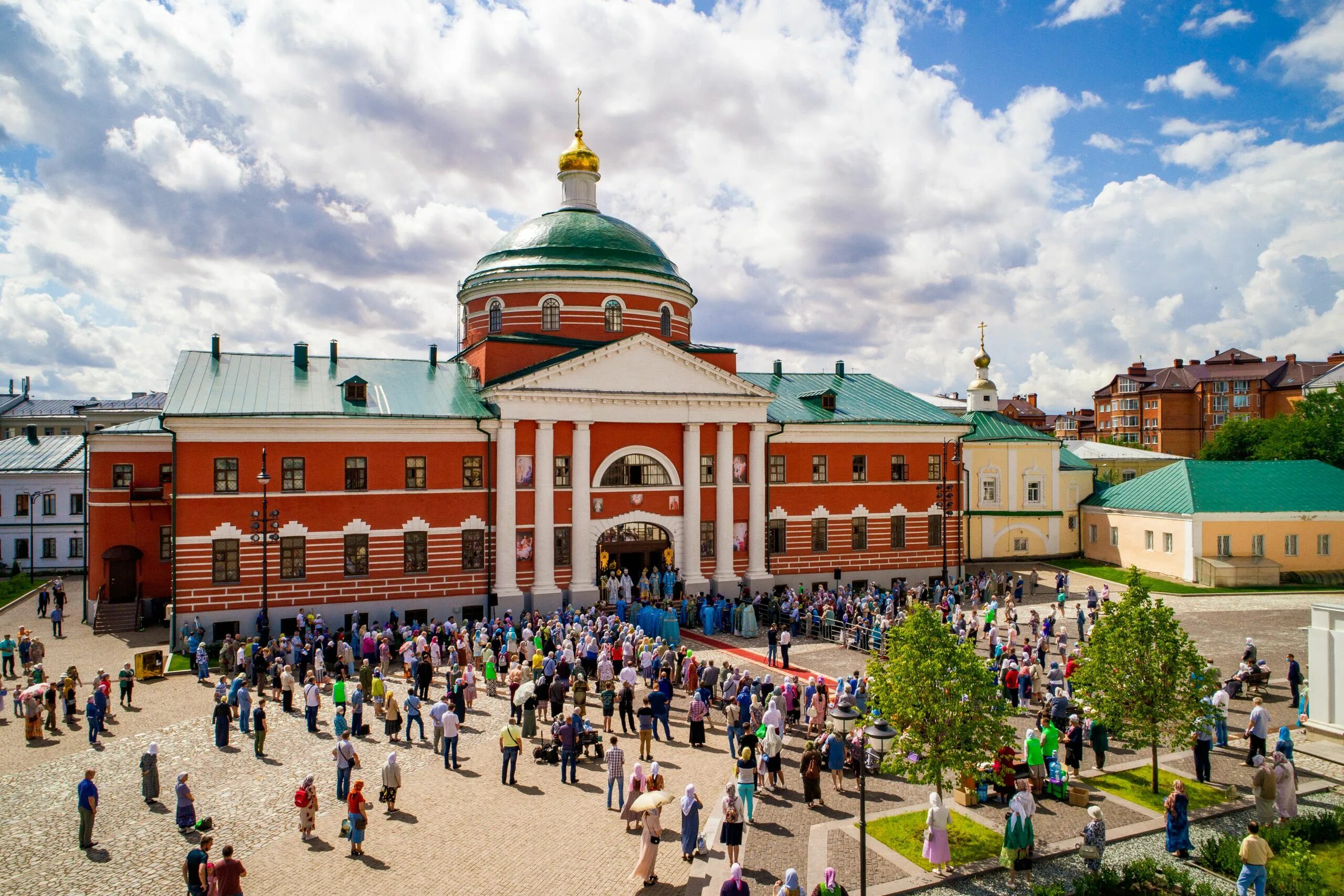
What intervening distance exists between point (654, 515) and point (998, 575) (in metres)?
18.7

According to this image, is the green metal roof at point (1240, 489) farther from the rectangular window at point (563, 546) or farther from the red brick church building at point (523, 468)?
the rectangular window at point (563, 546)

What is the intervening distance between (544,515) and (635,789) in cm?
1963

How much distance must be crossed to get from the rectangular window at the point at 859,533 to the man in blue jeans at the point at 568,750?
82.2ft

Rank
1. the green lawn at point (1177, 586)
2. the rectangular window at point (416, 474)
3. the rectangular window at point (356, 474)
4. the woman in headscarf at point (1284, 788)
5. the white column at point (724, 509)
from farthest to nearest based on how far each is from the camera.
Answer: the green lawn at point (1177, 586) < the white column at point (724, 509) < the rectangular window at point (416, 474) < the rectangular window at point (356, 474) < the woman in headscarf at point (1284, 788)

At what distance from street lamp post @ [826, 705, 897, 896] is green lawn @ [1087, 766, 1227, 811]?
5318 millimetres

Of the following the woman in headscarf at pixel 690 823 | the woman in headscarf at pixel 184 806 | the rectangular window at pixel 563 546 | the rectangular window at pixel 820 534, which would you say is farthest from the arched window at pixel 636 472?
the woman in headscarf at pixel 690 823

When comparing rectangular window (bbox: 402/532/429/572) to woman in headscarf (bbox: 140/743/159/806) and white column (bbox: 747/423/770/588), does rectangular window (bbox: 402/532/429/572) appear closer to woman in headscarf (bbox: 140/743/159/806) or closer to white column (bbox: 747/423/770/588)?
white column (bbox: 747/423/770/588)

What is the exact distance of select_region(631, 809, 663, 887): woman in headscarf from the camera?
42.1 ft

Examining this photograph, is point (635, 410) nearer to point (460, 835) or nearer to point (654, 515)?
point (654, 515)

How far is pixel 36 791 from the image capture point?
16.7 metres

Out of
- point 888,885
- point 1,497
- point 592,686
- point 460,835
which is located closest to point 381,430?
point 592,686

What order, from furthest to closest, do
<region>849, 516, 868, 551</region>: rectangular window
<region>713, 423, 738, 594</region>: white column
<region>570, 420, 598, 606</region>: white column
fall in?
<region>849, 516, 868, 551</region>: rectangular window, <region>713, 423, 738, 594</region>: white column, <region>570, 420, 598, 606</region>: white column

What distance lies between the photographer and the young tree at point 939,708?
46.4ft

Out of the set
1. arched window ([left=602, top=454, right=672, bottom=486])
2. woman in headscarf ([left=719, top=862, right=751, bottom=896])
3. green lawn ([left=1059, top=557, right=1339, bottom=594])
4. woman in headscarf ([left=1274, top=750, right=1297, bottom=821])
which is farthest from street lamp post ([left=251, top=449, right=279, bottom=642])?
green lawn ([left=1059, top=557, right=1339, bottom=594])
